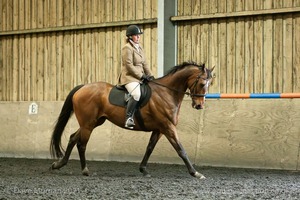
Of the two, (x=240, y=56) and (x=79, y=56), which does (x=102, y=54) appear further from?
(x=240, y=56)

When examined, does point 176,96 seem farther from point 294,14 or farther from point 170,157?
point 294,14

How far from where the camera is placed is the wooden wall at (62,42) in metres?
12.6

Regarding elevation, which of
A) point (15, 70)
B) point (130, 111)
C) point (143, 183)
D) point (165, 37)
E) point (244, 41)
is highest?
point (165, 37)

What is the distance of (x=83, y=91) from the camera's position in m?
9.19

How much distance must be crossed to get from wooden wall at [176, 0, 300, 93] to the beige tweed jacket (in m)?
2.95

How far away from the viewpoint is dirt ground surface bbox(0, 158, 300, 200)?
6.62m

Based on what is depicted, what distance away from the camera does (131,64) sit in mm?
8586

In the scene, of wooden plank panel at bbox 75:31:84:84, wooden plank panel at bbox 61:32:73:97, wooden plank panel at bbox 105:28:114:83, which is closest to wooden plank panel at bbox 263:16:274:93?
wooden plank panel at bbox 105:28:114:83

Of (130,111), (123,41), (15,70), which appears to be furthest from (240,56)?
(15,70)

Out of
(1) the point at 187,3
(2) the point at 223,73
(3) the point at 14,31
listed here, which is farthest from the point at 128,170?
(3) the point at 14,31

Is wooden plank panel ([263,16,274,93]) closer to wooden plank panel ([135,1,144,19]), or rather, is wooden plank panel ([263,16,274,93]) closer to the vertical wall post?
the vertical wall post

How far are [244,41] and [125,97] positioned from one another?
3266mm

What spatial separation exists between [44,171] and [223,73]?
3.80 m

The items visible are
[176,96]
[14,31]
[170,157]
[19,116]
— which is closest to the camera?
[176,96]
